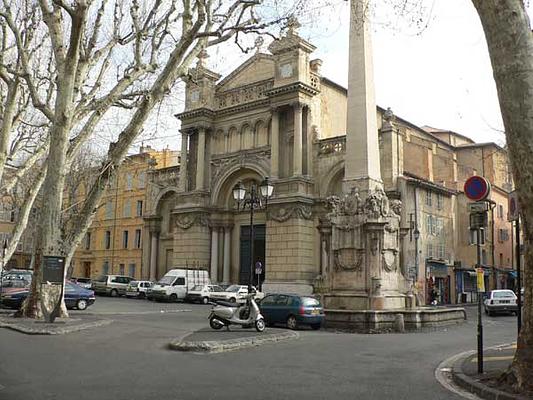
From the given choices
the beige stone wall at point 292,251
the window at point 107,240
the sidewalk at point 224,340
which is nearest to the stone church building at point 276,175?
the beige stone wall at point 292,251

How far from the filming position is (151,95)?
17.9m

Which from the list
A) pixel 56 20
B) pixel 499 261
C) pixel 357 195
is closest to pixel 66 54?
pixel 56 20

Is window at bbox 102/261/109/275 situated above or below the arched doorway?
below

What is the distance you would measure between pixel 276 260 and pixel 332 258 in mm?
18250

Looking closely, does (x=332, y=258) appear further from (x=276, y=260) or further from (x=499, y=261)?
(x=499, y=261)

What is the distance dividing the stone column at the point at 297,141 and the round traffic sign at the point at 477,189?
27600 millimetres

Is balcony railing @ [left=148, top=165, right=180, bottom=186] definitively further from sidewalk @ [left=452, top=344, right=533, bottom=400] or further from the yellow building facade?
sidewalk @ [left=452, top=344, right=533, bottom=400]

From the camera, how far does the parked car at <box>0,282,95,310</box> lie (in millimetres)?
23781

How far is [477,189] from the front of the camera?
9.34 metres

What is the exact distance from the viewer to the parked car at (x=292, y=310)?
1769cm

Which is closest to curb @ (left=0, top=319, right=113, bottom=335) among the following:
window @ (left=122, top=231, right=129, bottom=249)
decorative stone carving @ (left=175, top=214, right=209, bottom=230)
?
decorative stone carving @ (left=175, top=214, right=209, bottom=230)

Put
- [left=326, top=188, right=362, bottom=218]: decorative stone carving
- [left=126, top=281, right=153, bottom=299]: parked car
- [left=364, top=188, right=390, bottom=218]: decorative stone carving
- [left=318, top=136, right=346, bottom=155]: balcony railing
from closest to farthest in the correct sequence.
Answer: [left=364, top=188, right=390, bottom=218]: decorative stone carving, [left=326, top=188, right=362, bottom=218]: decorative stone carving, [left=318, top=136, right=346, bottom=155]: balcony railing, [left=126, top=281, right=153, bottom=299]: parked car

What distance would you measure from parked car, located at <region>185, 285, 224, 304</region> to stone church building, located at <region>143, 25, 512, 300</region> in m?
3.61

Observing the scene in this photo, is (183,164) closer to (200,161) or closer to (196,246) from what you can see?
(200,161)
